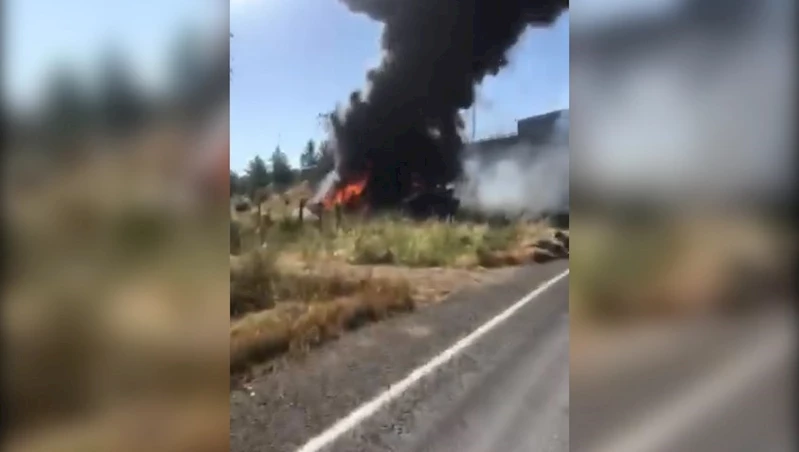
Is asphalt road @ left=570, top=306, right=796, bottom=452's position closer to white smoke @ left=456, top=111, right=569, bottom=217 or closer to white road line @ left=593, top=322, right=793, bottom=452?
white road line @ left=593, top=322, right=793, bottom=452

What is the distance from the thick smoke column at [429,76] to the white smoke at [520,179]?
44 mm

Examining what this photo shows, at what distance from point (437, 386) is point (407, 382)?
0.06 meters

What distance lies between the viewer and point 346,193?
1.42m

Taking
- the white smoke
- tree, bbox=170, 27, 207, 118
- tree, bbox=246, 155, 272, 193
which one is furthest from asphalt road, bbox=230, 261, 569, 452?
tree, bbox=170, 27, 207, 118

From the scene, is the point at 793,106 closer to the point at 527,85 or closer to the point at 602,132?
the point at 602,132

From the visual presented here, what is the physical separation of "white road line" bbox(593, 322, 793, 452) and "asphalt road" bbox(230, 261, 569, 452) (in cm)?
19

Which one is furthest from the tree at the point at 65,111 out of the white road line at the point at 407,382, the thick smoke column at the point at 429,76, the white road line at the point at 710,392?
the white road line at the point at 710,392

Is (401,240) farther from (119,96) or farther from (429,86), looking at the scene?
(119,96)

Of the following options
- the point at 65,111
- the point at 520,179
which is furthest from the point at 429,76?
the point at 65,111

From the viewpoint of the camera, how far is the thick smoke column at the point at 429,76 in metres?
1.43

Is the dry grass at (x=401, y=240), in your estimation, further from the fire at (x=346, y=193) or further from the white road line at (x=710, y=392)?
the white road line at (x=710, y=392)

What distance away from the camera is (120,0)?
136cm

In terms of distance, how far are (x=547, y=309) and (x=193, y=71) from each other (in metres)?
0.86

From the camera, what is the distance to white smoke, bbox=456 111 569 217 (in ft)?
4.72
